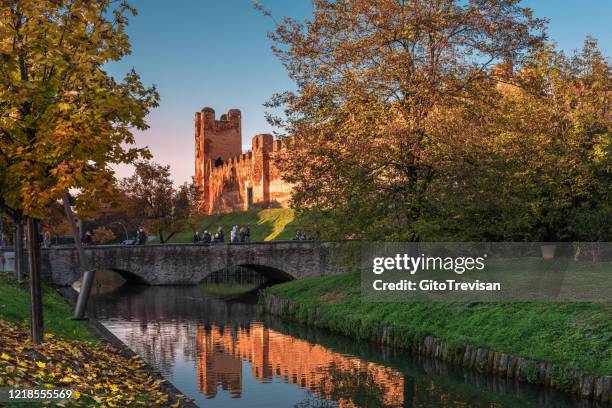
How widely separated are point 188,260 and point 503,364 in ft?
106

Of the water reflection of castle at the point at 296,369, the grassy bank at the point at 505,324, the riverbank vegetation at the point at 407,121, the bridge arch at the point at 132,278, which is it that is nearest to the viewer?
the grassy bank at the point at 505,324

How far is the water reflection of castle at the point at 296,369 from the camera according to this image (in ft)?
52.7

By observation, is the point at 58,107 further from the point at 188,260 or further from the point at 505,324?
the point at 188,260

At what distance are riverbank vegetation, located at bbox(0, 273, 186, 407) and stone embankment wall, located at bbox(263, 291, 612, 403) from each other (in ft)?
26.3

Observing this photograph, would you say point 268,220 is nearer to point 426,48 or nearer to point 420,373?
point 426,48

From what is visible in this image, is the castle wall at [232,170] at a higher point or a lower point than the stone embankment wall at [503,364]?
higher

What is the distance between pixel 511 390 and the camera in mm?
15422

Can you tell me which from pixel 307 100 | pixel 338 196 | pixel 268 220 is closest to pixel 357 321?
pixel 338 196

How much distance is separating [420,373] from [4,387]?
1145 centimetres

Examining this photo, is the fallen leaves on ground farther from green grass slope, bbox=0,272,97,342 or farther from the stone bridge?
the stone bridge

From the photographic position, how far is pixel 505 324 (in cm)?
1809

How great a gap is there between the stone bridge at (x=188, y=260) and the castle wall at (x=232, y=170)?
16404 mm

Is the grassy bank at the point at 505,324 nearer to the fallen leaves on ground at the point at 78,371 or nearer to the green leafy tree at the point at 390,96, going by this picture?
the green leafy tree at the point at 390,96

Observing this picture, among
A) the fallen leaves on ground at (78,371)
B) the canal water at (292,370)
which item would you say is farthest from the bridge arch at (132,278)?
the fallen leaves on ground at (78,371)
